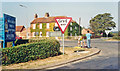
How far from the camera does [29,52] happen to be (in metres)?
7.60

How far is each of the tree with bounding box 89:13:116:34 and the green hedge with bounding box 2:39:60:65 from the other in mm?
61182

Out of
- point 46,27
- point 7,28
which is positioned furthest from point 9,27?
point 46,27

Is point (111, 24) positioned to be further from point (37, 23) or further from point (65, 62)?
point (65, 62)

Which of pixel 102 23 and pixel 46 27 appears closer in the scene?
pixel 46 27

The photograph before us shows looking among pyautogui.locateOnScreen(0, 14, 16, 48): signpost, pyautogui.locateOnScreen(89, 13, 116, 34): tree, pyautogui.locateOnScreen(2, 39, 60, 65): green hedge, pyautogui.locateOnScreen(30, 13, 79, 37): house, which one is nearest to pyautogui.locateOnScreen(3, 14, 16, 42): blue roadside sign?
pyautogui.locateOnScreen(0, 14, 16, 48): signpost

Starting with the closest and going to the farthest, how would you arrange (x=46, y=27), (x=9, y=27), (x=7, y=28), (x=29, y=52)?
(x=29, y=52)
(x=7, y=28)
(x=9, y=27)
(x=46, y=27)

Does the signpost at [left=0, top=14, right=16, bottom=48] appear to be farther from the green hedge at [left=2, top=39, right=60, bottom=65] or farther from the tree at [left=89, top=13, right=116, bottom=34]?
the tree at [left=89, top=13, right=116, bottom=34]

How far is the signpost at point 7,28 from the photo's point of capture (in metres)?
8.66

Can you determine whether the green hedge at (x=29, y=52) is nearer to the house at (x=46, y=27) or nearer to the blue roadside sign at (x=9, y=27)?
the blue roadside sign at (x=9, y=27)

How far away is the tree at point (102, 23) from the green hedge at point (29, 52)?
2409 inches

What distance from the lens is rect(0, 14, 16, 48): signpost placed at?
8.66m

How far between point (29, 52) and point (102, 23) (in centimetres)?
6583

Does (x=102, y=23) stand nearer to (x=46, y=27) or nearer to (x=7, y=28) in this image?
(x=46, y=27)

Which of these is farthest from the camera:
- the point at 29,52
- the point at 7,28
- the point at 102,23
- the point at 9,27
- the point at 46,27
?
the point at 102,23
